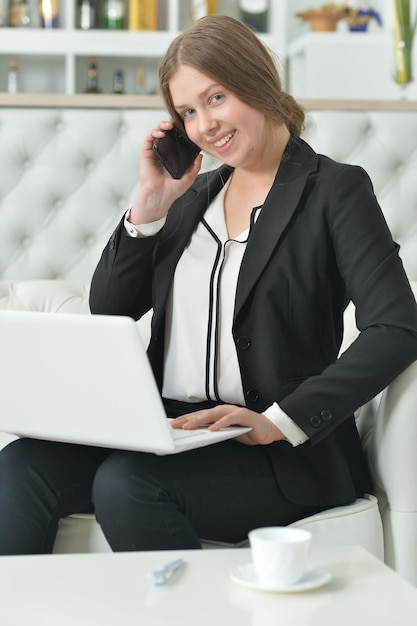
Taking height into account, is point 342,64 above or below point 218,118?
below

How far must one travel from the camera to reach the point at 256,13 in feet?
14.9

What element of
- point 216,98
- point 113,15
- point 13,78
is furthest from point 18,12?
point 216,98

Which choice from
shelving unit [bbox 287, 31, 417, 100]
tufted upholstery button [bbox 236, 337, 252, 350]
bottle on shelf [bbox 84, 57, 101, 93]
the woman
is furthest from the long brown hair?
bottle on shelf [bbox 84, 57, 101, 93]

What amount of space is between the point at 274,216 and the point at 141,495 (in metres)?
0.53

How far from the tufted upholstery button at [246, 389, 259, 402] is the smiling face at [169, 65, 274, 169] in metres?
0.39

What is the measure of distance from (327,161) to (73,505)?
71 cm

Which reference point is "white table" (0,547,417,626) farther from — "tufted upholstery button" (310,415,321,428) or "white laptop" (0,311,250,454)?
"tufted upholstery button" (310,415,321,428)

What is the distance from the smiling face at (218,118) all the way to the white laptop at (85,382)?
54 cm

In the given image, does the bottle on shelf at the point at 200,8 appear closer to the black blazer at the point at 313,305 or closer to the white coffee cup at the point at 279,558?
the black blazer at the point at 313,305

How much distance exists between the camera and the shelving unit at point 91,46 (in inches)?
174

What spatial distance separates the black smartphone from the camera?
1781 millimetres

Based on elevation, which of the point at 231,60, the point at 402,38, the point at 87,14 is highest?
the point at 231,60

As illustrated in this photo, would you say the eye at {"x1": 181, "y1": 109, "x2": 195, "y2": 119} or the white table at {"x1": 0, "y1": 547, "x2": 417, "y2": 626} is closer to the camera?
the white table at {"x1": 0, "y1": 547, "x2": 417, "y2": 626}

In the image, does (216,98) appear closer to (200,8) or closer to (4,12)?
(200,8)
